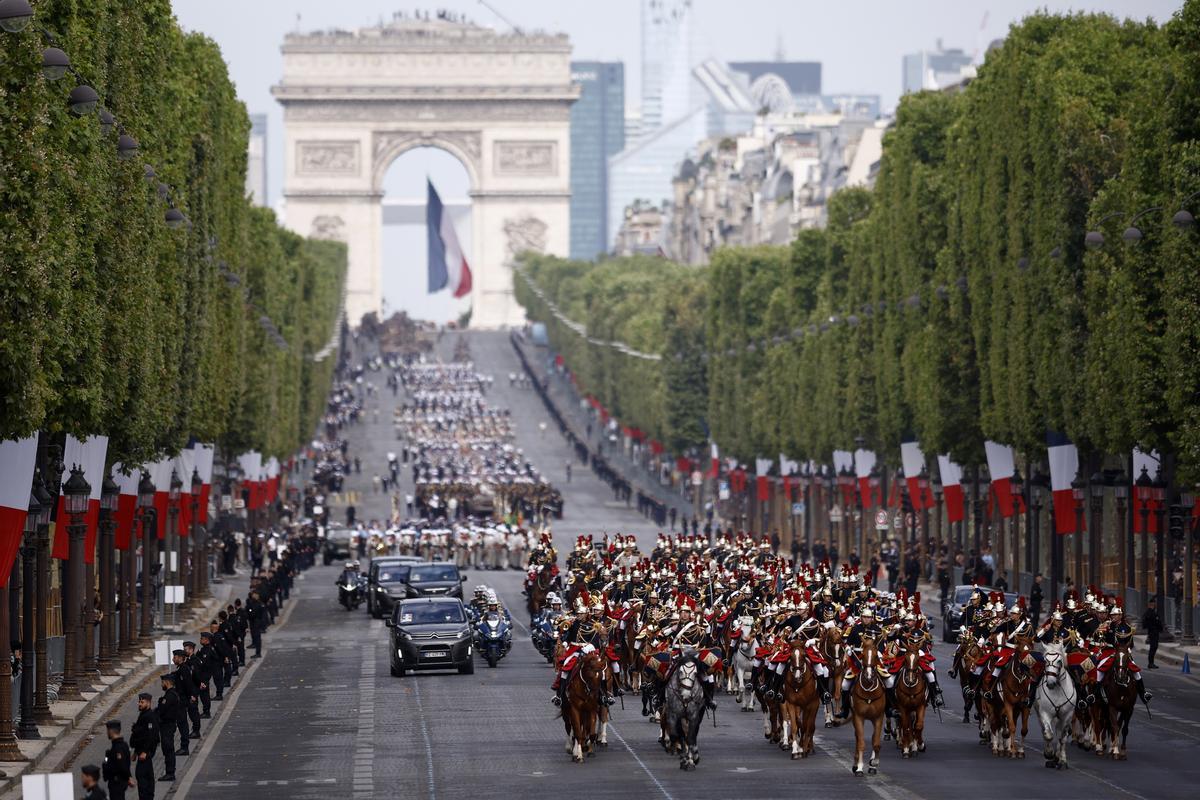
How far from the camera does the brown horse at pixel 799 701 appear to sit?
123 ft

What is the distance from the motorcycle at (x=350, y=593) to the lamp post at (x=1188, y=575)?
24.3 m

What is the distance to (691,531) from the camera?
127 meters

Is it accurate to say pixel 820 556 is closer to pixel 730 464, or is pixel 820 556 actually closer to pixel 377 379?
pixel 730 464

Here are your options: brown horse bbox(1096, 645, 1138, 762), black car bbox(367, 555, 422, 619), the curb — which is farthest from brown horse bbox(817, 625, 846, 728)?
black car bbox(367, 555, 422, 619)

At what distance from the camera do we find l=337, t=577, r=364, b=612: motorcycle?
78500 mm

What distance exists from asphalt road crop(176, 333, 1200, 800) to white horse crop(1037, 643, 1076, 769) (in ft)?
1.17

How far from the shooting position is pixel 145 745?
3325 cm

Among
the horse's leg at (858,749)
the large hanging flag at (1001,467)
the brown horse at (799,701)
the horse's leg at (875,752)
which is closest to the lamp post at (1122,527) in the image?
the large hanging flag at (1001,467)

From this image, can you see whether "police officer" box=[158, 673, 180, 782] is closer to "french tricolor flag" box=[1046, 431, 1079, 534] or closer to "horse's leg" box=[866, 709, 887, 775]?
"horse's leg" box=[866, 709, 887, 775]

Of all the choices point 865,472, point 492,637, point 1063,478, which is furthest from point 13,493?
point 865,472

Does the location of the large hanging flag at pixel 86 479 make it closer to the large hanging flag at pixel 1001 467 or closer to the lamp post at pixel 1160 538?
the lamp post at pixel 1160 538

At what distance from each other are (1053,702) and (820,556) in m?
58.1

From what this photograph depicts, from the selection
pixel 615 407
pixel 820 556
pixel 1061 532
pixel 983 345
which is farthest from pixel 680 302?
pixel 1061 532

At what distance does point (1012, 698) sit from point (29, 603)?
46.7ft
